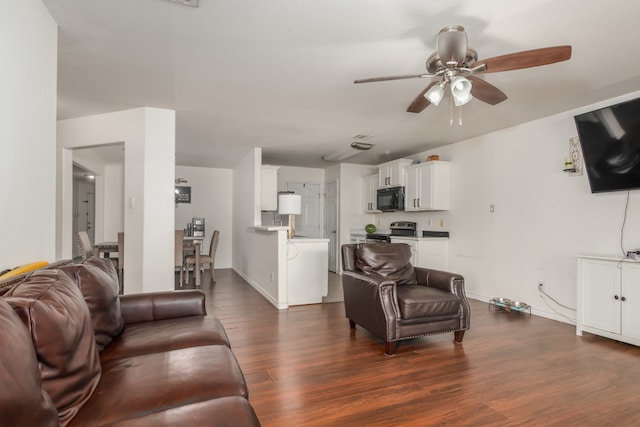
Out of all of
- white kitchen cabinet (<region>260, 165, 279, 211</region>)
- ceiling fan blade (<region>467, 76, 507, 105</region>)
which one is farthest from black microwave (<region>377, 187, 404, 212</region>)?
ceiling fan blade (<region>467, 76, 507, 105</region>)

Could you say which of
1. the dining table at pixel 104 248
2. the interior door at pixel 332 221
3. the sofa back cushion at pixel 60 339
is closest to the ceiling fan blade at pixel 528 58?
the sofa back cushion at pixel 60 339

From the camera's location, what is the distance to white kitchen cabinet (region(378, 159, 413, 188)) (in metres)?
5.84

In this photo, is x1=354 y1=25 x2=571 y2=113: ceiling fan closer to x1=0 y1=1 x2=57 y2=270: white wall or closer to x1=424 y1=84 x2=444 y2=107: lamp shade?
x1=424 y1=84 x2=444 y2=107: lamp shade

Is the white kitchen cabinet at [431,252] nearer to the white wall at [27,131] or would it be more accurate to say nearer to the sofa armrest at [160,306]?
the sofa armrest at [160,306]

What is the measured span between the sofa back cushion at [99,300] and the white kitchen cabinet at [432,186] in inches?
180

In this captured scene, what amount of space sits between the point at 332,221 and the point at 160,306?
5.38 m

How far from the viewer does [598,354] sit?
9.09ft

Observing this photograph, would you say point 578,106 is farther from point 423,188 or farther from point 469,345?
point 469,345

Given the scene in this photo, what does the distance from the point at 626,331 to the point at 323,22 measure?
147 inches

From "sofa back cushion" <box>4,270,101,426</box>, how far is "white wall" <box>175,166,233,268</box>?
249 inches

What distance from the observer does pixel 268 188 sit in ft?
19.5

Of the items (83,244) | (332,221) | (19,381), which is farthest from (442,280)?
(83,244)

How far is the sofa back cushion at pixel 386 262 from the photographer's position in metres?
3.37

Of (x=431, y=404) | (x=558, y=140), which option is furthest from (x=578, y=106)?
(x=431, y=404)
